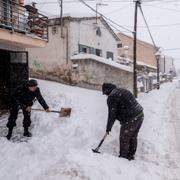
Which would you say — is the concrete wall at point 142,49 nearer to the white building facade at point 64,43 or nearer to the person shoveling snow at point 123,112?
the white building facade at point 64,43

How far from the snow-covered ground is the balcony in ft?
9.92

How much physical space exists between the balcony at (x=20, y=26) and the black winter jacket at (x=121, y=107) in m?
6.59

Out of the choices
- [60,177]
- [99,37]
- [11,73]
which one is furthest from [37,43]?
[99,37]

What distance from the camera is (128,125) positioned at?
6961mm

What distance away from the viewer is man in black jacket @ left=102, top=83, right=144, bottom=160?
6824 millimetres

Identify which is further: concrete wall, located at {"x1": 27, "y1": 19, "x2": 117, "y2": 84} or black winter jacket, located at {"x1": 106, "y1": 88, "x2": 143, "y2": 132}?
concrete wall, located at {"x1": 27, "y1": 19, "x2": 117, "y2": 84}

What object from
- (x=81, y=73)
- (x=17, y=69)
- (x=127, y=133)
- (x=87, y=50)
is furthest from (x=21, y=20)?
(x=87, y=50)

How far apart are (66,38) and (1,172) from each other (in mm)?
17253

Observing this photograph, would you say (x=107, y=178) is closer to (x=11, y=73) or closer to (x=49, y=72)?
(x=11, y=73)

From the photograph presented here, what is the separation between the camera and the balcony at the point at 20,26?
12602 millimetres

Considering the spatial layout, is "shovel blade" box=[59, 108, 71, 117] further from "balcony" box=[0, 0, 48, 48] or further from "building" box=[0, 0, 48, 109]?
"building" box=[0, 0, 48, 109]

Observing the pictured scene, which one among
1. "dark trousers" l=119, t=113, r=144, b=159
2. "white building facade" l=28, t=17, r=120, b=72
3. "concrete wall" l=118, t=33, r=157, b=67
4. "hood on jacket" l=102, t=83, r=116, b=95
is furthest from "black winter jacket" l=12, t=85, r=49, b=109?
"concrete wall" l=118, t=33, r=157, b=67

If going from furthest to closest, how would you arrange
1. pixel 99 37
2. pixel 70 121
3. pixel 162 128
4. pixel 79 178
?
1. pixel 99 37
2. pixel 162 128
3. pixel 70 121
4. pixel 79 178

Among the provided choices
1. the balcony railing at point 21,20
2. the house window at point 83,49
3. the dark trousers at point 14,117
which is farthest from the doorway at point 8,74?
the house window at point 83,49
